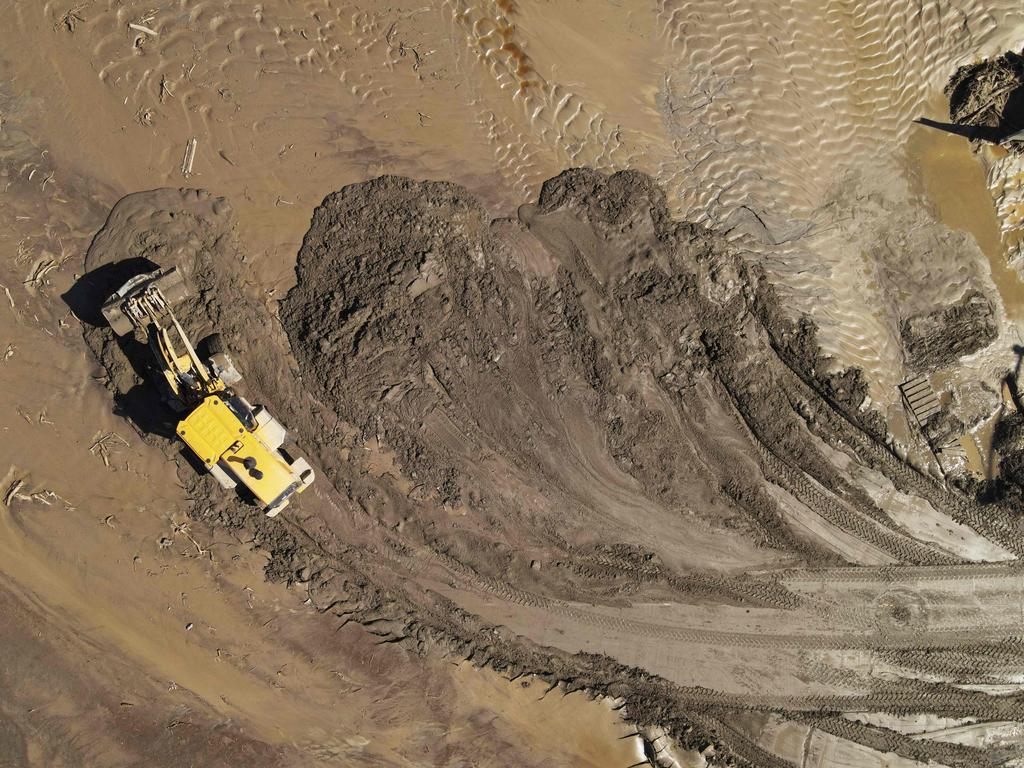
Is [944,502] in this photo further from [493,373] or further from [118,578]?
[118,578]

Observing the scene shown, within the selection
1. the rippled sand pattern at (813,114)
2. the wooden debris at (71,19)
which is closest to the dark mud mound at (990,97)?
the rippled sand pattern at (813,114)

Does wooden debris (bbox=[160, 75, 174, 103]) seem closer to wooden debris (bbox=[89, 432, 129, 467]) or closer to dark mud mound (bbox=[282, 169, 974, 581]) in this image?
dark mud mound (bbox=[282, 169, 974, 581])

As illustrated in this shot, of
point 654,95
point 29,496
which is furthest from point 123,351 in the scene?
point 654,95

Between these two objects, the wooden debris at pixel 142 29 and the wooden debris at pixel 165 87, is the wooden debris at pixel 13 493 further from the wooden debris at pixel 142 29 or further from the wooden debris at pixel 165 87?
the wooden debris at pixel 142 29

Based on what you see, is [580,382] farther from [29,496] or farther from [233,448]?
[29,496]

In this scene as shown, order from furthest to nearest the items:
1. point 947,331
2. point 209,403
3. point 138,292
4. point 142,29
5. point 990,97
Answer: point 947,331 → point 990,97 → point 142,29 → point 138,292 → point 209,403

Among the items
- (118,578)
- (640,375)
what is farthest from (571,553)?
(118,578)

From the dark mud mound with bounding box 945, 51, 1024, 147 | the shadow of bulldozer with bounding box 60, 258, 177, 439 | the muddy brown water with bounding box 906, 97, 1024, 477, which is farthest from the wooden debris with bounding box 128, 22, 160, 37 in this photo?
the dark mud mound with bounding box 945, 51, 1024, 147
